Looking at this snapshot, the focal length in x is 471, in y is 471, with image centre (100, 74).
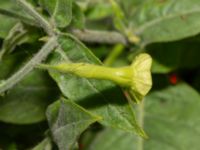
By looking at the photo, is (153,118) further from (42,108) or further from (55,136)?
(55,136)

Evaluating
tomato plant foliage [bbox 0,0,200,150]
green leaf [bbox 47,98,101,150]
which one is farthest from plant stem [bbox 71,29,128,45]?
green leaf [bbox 47,98,101,150]

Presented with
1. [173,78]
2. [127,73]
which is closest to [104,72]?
[127,73]

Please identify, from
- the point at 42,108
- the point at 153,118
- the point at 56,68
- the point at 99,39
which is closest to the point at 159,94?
the point at 153,118

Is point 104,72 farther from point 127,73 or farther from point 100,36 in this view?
point 100,36

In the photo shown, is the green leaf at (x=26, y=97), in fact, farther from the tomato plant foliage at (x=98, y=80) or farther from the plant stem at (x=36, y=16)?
the plant stem at (x=36, y=16)

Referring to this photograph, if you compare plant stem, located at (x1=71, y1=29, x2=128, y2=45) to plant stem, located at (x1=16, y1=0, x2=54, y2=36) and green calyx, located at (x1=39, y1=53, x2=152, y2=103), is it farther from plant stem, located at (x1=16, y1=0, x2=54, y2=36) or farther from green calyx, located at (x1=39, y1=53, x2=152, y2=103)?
green calyx, located at (x1=39, y1=53, x2=152, y2=103)
